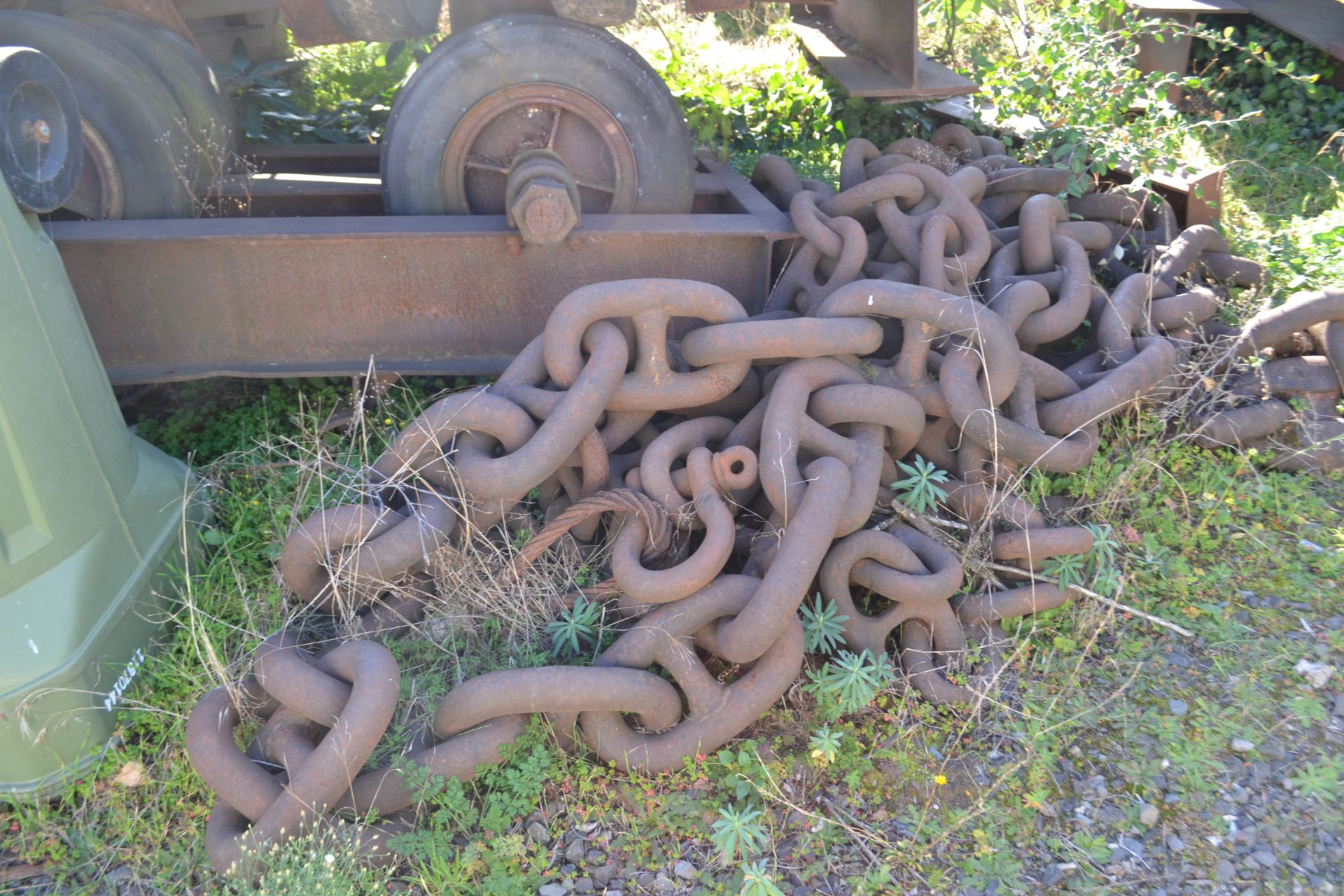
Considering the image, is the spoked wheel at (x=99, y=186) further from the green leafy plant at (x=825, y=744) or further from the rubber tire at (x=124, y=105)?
the green leafy plant at (x=825, y=744)

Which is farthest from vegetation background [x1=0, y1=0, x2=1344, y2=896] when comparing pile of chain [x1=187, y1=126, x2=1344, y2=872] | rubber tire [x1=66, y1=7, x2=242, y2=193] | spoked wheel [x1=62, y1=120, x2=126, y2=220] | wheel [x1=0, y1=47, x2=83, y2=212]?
wheel [x1=0, y1=47, x2=83, y2=212]

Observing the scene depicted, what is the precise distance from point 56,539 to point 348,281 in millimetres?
1321

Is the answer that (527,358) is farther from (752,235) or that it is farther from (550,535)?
(752,235)

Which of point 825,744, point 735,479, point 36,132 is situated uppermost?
point 36,132

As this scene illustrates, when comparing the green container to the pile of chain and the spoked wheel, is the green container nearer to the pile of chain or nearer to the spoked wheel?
the pile of chain

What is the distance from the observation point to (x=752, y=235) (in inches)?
148

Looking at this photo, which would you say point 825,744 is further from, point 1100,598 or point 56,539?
point 56,539

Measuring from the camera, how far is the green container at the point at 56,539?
8.48ft

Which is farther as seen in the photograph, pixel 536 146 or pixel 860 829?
pixel 536 146

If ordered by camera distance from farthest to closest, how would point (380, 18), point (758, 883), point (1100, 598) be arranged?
point (380, 18) → point (1100, 598) → point (758, 883)

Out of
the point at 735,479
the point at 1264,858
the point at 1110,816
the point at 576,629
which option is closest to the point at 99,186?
the point at 576,629

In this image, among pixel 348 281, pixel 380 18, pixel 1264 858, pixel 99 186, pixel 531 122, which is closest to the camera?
pixel 1264 858

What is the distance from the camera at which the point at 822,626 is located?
9.54 feet

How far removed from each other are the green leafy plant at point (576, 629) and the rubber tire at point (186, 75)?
2.36m
